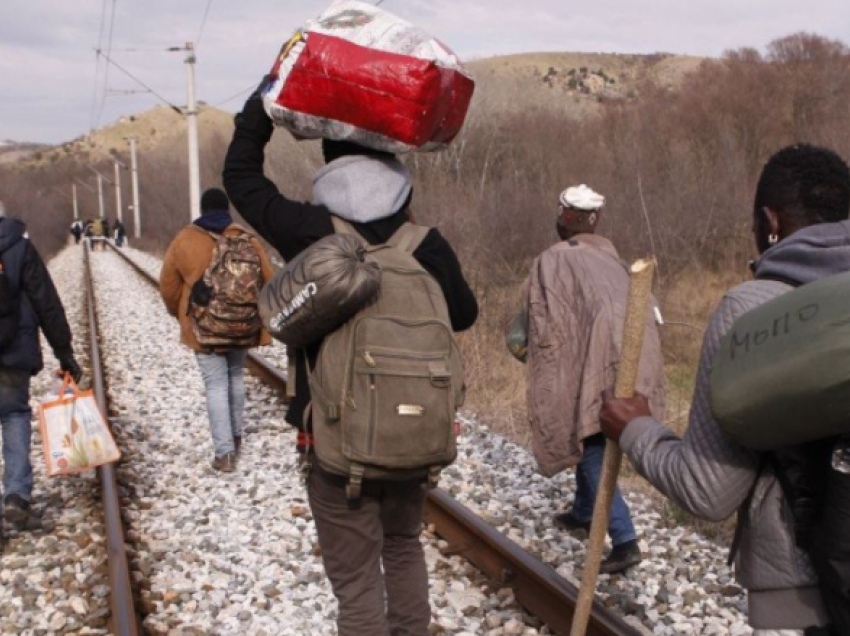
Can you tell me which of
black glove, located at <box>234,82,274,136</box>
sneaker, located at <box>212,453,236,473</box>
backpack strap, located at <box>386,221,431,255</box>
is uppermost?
black glove, located at <box>234,82,274,136</box>

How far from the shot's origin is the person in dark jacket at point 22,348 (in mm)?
5180

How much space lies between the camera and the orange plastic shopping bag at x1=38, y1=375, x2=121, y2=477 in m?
5.81

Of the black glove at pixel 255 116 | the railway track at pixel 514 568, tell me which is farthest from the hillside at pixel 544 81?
the black glove at pixel 255 116

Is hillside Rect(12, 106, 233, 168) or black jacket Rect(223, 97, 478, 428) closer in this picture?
black jacket Rect(223, 97, 478, 428)

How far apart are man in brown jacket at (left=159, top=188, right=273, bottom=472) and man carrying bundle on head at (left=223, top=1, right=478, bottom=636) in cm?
344

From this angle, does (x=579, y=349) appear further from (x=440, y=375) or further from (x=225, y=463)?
(x=225, y=463)

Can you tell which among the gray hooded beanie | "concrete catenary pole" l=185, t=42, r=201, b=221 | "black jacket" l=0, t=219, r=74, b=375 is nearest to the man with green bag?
the gray hooded beanie

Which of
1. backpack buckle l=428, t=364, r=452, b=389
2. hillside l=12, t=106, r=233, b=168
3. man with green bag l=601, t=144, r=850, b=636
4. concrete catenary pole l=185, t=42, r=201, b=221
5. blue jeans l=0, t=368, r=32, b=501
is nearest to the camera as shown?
man with green bag l=601, t=144, r=850, b=636

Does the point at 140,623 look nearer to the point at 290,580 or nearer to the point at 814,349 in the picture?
the point at 290,580

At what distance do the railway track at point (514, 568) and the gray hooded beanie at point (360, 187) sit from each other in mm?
2211

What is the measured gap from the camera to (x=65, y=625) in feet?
14.5

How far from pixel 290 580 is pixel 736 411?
3487mm

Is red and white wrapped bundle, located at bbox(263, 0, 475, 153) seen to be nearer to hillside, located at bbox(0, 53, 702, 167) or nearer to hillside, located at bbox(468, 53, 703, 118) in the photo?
hillside, located at bbox(0, 53, 702, 167)

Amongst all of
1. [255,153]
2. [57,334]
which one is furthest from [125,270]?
[255,153]
